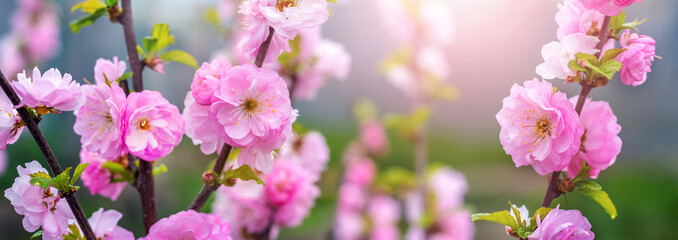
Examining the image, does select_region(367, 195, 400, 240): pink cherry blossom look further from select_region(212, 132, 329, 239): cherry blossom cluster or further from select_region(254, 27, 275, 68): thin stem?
select_region(254, 27, 275, 68): thin stem

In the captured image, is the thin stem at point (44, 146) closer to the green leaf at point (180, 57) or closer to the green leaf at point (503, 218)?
the green leaf at point (180, 57)

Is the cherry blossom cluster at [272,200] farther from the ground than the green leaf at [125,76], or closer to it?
closer to it

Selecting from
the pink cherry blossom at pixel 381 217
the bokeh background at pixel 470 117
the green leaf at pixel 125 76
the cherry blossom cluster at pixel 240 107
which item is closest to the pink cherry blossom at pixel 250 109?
the cherry blossom cluster at pixel 240 107

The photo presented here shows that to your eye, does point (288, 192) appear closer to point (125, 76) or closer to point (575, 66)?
point (125, 76)

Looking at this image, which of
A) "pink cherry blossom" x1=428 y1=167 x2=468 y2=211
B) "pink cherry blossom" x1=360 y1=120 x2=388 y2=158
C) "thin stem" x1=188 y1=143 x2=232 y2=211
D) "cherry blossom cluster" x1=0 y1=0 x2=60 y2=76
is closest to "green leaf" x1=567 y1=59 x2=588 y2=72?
"thin stem" x1=188 y1=143 x2=232 y2=211

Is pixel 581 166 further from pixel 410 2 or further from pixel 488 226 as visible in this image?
pixel 488 226

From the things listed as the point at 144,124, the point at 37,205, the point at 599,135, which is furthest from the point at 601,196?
the point at 37,205
